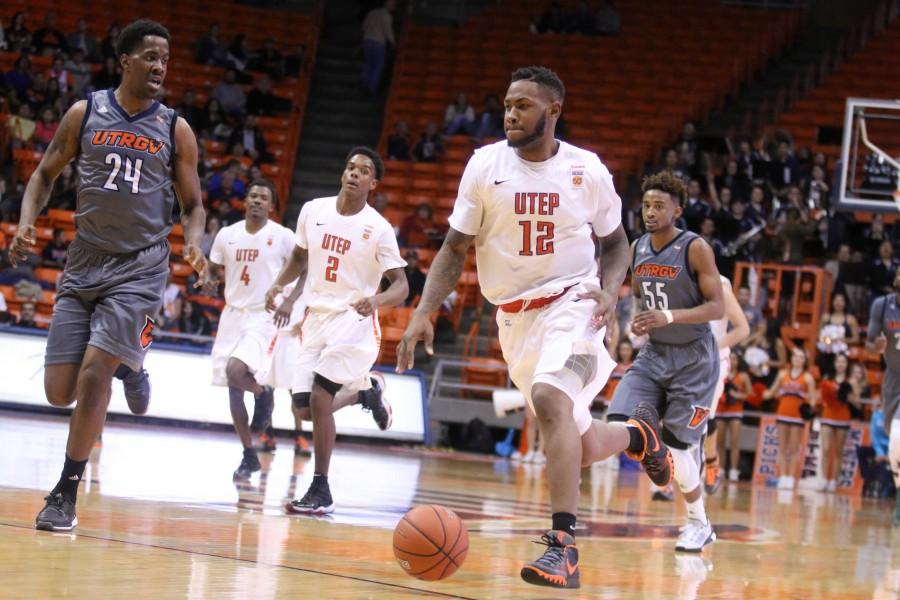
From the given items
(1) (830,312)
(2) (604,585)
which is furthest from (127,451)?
(1) (830,312)

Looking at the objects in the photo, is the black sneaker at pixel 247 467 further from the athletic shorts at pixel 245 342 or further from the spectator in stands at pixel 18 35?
the spectator in stands at pixel 18 35

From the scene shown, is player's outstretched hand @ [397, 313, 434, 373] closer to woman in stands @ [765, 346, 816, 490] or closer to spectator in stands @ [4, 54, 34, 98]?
woman in stands @ [765, 346, 816, 490]

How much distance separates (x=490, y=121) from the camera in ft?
73.8

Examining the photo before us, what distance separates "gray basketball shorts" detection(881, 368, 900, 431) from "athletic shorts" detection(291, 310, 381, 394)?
5.00 metres

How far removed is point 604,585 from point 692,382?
2.61 m

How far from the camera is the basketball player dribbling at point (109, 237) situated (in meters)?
6.23

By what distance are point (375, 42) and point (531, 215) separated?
19.6 metres

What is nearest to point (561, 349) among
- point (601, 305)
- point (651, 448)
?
point (601, 305)

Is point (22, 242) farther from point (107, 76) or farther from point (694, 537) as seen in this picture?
point (107, 76)

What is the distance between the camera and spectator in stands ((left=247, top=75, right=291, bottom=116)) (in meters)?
23.4

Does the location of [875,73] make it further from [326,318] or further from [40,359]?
[326,318]

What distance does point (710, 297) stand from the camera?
26.5 ft

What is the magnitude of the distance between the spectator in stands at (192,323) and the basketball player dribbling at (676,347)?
1046 cm

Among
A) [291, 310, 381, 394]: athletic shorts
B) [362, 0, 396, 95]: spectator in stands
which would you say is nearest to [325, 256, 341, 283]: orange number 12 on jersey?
[291, 310, 381, 394]: athletic shorts
